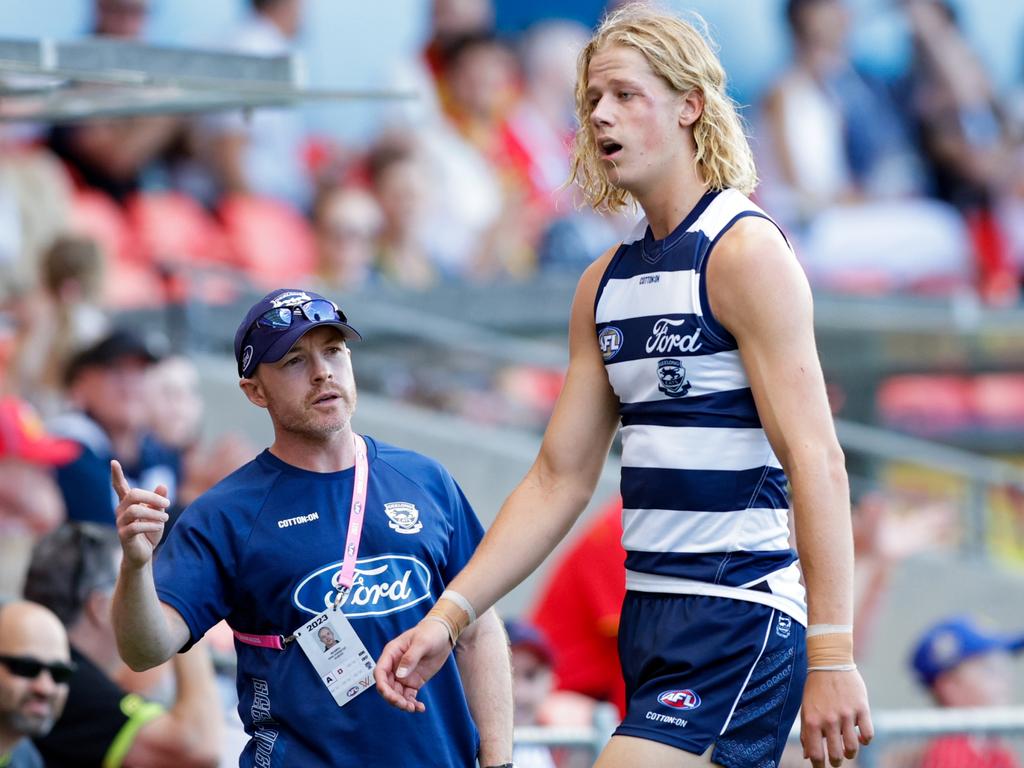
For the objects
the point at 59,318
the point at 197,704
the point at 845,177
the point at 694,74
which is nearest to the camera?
the point at 694,74

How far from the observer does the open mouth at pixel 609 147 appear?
354cm

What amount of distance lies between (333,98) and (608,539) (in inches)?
75.4

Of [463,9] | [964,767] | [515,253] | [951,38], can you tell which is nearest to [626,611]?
[964,767]

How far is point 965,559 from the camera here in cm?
1030

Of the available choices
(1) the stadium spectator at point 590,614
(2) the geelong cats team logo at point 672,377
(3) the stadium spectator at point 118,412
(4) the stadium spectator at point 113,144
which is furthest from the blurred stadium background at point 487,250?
(2) the geelong cats team logo at point 672,377

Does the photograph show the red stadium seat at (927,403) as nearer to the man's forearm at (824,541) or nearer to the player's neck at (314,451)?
the player's neck at (314,451)

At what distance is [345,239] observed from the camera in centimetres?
1136

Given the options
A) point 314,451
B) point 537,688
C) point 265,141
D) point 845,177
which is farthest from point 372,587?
point 845,177

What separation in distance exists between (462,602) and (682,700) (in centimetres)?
52

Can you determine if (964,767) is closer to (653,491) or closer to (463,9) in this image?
(653,491)

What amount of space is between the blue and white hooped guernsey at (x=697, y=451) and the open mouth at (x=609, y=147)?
209 mm

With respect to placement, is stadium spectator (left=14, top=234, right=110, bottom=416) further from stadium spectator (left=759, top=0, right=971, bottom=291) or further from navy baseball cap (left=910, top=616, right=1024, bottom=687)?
stadium spectator (left=759, top=0, right=971, bottom=291)

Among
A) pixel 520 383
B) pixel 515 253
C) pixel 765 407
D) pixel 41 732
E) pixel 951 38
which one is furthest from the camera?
pixel 951 38

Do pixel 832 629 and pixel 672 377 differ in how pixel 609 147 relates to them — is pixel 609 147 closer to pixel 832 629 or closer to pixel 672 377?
pixel 672 377
